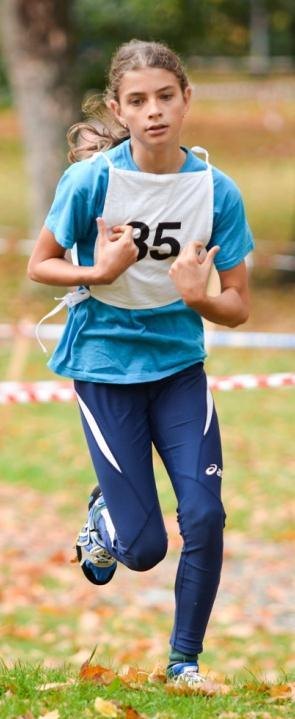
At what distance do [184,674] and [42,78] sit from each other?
15.9 m

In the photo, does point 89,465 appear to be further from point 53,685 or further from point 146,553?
point 53,685

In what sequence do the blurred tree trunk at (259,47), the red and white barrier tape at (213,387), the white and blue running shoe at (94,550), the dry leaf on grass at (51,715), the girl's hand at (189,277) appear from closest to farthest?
the dry leaf on grass at (51,715) → the girl's hand at (189,277) → the white and blue running shoe at (94,550) → the red and white barrier tape at (213,387) → the blurred tree trunk at (259,47)

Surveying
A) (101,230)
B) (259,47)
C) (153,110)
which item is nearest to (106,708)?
(101,230)

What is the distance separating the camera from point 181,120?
495 cm

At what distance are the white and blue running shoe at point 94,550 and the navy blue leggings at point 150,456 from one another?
334 millimetres

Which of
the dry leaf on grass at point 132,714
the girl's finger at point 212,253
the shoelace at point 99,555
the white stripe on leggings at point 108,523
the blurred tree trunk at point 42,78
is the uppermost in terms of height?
the blurred tree trunk at point 42,78

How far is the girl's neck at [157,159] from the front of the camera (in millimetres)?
4926

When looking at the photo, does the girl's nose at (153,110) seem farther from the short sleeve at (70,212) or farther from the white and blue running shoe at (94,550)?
the white and blue running shoe at (94,550)

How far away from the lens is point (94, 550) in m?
5.64

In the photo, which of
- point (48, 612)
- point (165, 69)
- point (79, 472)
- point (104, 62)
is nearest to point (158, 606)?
point (48, 612)

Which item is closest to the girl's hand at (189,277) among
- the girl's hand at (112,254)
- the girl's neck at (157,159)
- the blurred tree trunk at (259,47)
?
the girl's hand at (112,254)

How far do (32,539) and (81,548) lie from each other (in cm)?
557

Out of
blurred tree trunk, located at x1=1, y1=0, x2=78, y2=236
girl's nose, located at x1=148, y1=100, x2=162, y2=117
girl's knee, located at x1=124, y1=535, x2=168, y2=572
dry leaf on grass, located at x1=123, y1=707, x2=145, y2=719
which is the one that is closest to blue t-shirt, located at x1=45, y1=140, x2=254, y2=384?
girl's nose, located at x1=148, y1=100, x2=162, y2=117

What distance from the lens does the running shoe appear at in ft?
16.7
